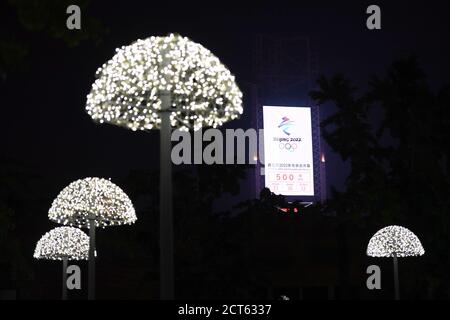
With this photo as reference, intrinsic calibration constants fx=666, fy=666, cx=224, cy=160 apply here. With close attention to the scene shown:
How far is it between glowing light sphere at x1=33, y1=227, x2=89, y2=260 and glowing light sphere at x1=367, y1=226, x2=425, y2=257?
21.9ft

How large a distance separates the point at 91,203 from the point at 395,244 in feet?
24.2

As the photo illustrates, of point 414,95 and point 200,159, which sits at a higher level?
point 414,95

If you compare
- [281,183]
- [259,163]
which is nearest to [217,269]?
[259,163]

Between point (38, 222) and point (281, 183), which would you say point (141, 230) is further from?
point (281, 183)

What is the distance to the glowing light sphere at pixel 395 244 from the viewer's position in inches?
606

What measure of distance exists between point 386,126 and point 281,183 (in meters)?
22.1

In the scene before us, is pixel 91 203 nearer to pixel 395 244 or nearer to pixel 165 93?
pixel 165 93

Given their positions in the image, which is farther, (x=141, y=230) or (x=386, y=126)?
(x=386, y=126)

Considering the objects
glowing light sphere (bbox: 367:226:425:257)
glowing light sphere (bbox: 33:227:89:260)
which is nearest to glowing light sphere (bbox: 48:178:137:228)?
Answer: glowing light sphere (bbox: 33:227:89:260)

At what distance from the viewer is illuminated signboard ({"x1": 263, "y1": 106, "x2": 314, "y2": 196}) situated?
154 ft

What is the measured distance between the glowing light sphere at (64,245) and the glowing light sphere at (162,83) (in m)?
5.99

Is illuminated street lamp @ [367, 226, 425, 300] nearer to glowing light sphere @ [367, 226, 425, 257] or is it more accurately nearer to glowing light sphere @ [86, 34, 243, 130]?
glowing light sphere @ [367, 226, 425, 257]
